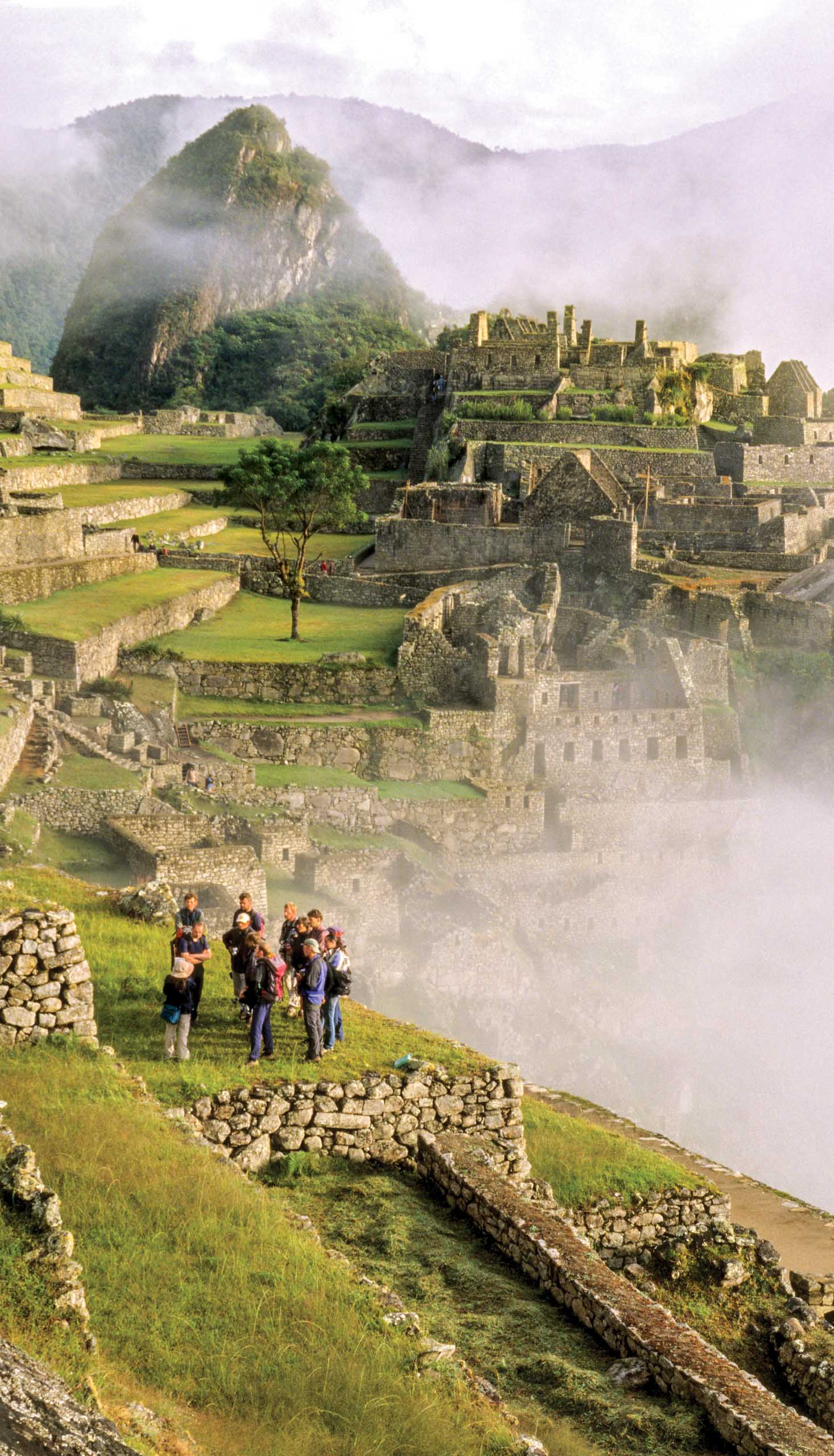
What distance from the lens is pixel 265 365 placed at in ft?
397

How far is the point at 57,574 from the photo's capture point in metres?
35.2

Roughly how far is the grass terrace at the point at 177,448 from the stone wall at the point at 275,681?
25.9 m

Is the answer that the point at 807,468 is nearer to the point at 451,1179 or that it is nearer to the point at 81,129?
the point at 451,1179

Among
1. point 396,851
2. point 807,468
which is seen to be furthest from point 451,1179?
point 807,468

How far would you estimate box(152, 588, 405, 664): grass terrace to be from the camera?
3197 centimetres

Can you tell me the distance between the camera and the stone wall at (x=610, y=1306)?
8016 millimetres

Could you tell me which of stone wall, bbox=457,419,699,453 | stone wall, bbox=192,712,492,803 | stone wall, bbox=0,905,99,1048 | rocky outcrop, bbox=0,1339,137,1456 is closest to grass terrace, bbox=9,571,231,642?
stone wall, bbox=192,712,492,803

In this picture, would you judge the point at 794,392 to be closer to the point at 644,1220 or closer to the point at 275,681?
the point at 275,681

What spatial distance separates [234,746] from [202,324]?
112 metres

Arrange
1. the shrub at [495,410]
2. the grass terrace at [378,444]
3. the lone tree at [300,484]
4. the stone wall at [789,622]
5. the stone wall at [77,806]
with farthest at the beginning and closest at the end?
the grass terrace at [378,444] < the shrub at [495,410] < the lone tree at [300,484] < the stone wall at [789,622] < the stone wall at [77,806]

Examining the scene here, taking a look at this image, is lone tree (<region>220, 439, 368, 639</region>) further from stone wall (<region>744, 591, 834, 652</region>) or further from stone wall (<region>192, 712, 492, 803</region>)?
stone wall (<region>744, 591, 834, 652</region>)

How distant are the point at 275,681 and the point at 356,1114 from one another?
66.8 feet

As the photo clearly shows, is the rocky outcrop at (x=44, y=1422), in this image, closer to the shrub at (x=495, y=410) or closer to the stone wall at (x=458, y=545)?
the stone wall at (x=458, y=545)

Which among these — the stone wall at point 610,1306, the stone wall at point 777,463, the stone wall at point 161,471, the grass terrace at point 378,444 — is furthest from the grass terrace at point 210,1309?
the stone wall at point 161,471
